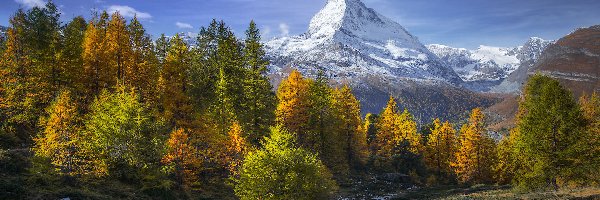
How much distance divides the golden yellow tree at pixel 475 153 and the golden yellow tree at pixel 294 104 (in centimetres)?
2860

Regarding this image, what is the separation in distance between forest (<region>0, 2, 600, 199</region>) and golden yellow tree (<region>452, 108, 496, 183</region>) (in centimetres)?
21

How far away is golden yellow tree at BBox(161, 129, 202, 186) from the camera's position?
35.3 m

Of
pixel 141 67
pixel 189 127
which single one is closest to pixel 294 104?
pixel 189 127

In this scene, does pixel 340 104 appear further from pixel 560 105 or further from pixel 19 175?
pixel 19 175

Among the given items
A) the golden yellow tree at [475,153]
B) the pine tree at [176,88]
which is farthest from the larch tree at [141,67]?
the golden yellow tree at [475,153]

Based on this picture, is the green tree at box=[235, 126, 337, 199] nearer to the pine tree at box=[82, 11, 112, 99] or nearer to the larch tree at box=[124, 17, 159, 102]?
the larch tree at box=[124, 17, 159, 102]

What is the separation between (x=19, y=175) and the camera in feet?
81.5

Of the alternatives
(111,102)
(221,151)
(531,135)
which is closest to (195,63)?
(221,151)

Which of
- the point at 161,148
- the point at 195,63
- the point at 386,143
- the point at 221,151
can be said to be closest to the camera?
the point at 161,148

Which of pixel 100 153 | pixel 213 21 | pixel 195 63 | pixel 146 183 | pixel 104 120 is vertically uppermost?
pixel 213 21

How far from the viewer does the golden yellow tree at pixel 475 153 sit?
197ft

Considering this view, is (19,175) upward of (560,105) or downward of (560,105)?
downward

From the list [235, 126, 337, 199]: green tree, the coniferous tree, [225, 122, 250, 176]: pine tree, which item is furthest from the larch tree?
[235, 126, 337, 199]: green tree

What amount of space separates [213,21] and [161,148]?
27.6 meters
